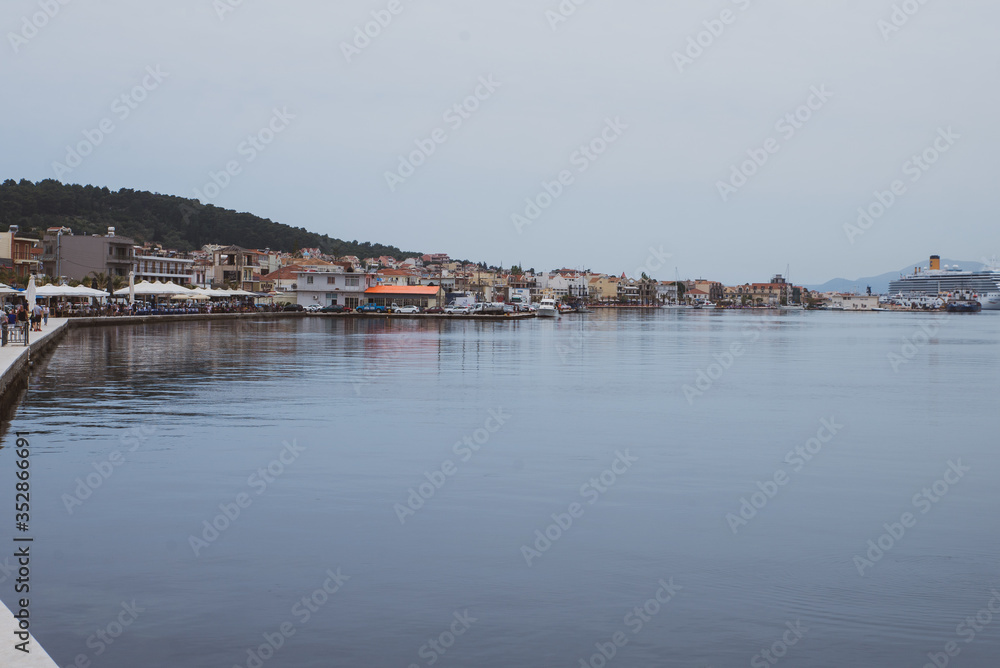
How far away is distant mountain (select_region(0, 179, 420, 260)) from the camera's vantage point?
143 m

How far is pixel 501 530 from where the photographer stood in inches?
437

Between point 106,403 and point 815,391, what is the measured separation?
2077 cm

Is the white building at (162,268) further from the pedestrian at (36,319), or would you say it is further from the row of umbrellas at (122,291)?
the pedestrian at (36,319)

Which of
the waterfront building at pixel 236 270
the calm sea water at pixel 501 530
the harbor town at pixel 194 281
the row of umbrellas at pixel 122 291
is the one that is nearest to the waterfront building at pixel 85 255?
the harbor town at pixel 194 281

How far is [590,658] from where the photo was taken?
7.43 m

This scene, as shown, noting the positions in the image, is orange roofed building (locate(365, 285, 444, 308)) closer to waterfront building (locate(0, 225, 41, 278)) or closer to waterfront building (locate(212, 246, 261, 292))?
waterfront building (locate(212, 246, 261, 292))

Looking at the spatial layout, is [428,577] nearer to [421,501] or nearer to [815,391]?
[421,501]

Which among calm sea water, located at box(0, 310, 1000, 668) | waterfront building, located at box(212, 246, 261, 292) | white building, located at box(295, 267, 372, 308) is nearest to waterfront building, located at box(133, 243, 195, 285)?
waterfront building, located at box(212, 246, 261, 292)

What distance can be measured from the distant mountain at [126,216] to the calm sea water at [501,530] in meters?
121

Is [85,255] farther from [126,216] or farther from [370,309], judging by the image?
[126,216]

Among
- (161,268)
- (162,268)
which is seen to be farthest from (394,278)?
(161,268)

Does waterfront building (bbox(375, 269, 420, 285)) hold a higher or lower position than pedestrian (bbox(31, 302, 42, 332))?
higher

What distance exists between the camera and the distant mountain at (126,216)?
470 ft

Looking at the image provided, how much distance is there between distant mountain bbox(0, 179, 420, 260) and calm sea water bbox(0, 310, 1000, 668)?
12061cm
